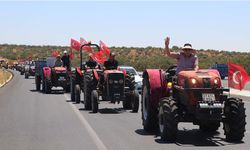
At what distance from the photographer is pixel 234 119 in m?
10.6

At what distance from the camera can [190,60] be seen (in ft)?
39.2

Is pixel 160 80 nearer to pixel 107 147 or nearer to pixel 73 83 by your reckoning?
pixel 107 147

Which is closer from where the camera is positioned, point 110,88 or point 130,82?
point 110,88

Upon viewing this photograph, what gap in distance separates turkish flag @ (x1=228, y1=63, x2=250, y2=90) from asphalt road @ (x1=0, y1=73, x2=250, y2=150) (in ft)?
26.7

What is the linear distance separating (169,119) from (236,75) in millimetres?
15625

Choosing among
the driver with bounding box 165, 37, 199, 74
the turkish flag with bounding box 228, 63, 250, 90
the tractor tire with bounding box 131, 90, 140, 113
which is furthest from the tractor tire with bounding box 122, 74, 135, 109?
the turkish flag with bounding box 228, 63, 250, 90

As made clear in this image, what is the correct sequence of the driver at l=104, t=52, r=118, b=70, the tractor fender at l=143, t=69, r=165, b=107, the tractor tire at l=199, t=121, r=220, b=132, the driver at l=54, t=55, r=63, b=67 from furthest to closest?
the driver at l=54, t=55, r=63, b=67
the driver at l=104, t=52, r=118, b=70
the tractor tire at l=199, t=121, r=220, b=132
the tractor fender at l=143, t=69, r=165, b=107

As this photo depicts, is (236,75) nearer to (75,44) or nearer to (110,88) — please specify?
(110,88)

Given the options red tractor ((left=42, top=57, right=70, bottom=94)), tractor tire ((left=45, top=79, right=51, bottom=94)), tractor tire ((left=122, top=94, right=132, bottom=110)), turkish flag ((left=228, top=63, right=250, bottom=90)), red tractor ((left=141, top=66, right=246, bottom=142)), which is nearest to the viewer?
red tractor ((left=141, top=66, right=246, bottom=142))

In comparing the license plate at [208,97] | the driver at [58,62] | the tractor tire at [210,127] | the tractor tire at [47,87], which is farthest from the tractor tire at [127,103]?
the driver at [58,62]

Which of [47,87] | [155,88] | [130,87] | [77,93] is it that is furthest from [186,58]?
[47,87]

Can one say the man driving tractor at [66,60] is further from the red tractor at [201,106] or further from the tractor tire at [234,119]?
the tractor tire at [234,119]

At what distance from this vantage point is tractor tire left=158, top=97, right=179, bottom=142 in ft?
34.9

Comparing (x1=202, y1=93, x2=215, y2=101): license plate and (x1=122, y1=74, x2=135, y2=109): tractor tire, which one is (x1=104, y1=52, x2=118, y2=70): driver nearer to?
(x1=122, y1=74, x2=135, y2=109): tractor tire
